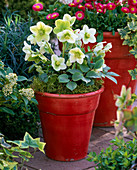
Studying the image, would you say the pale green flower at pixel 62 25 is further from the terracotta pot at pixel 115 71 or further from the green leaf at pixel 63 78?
the terracotta pot at pixel 115 71

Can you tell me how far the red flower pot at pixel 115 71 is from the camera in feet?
8.87

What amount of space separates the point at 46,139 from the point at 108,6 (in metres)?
1.21

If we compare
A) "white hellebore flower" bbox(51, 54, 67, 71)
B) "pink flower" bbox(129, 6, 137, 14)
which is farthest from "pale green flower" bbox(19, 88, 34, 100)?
"pink flower" bbox(129, 6, 137, 14)

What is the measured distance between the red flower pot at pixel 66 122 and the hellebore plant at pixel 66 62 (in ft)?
0.21

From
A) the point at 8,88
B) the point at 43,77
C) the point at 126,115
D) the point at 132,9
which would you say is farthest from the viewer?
the point at 132,9

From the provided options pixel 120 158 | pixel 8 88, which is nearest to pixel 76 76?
pixel 8 88

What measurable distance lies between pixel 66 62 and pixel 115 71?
2.63 feet

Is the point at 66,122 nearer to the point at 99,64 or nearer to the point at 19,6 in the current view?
the point at 99,64

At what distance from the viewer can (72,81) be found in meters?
2.15

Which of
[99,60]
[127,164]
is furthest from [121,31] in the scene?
[127,164]

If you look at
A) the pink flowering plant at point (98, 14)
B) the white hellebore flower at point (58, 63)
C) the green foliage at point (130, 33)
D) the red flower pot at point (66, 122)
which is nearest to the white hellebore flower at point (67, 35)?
the white hellebore flower at point (58, 63)

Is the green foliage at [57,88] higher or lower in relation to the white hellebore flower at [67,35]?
lower

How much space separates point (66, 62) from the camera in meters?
2.12

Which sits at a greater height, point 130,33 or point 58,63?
point 130,33
